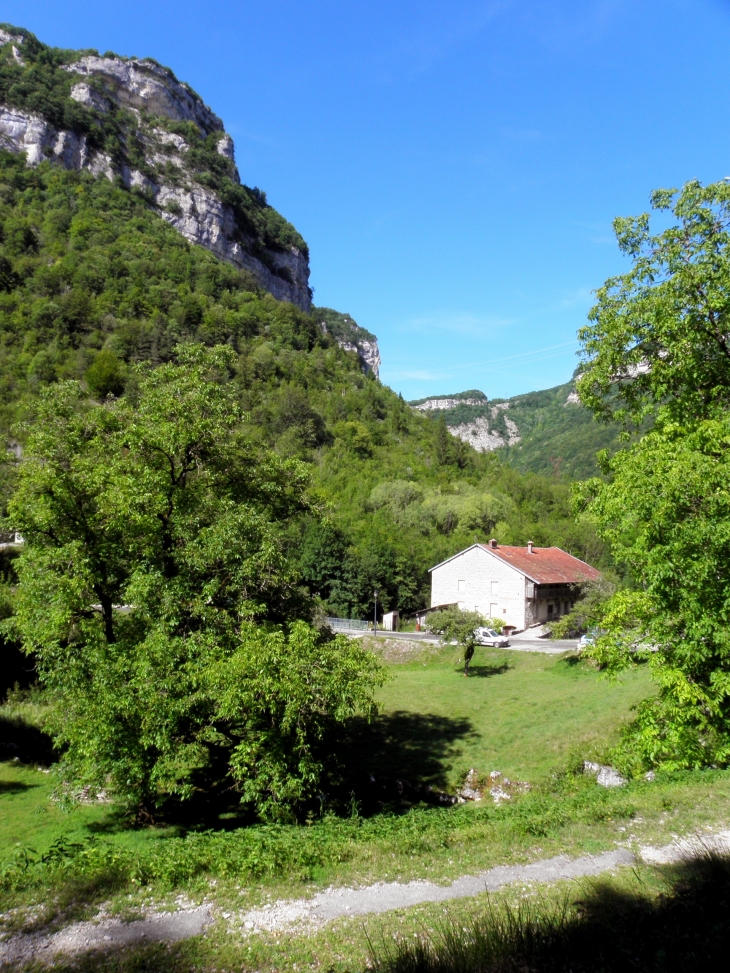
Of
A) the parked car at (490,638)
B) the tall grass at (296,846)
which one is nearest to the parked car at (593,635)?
the tall grass at (296,846)

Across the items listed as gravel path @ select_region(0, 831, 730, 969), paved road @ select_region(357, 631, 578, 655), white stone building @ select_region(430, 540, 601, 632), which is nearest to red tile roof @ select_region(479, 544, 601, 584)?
white stone building @ select_region(430, 540, 601, 632)

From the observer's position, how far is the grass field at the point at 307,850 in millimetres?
5199

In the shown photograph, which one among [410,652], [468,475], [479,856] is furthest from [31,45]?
[479,856]

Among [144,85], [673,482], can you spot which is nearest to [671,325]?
[673,482]

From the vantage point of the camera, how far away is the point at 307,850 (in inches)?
293

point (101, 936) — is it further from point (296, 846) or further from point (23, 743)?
point (23, 743)

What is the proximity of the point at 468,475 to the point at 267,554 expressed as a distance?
77.5 meters

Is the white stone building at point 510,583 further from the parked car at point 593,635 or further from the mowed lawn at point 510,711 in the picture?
the parked car at point 593,635

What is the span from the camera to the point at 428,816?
1020 centimetres

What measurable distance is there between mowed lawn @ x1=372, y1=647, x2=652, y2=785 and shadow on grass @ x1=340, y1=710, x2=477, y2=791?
61 mm

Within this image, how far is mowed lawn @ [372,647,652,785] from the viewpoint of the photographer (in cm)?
1642

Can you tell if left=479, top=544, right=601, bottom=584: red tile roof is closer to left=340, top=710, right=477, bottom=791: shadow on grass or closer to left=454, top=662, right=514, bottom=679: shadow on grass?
left=454, top=662, right=514, bottom=679: shadow on grass

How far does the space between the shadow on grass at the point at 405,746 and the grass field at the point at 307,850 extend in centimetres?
16

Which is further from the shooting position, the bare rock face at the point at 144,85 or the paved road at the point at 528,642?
the bare rock face at the point at 144,85
